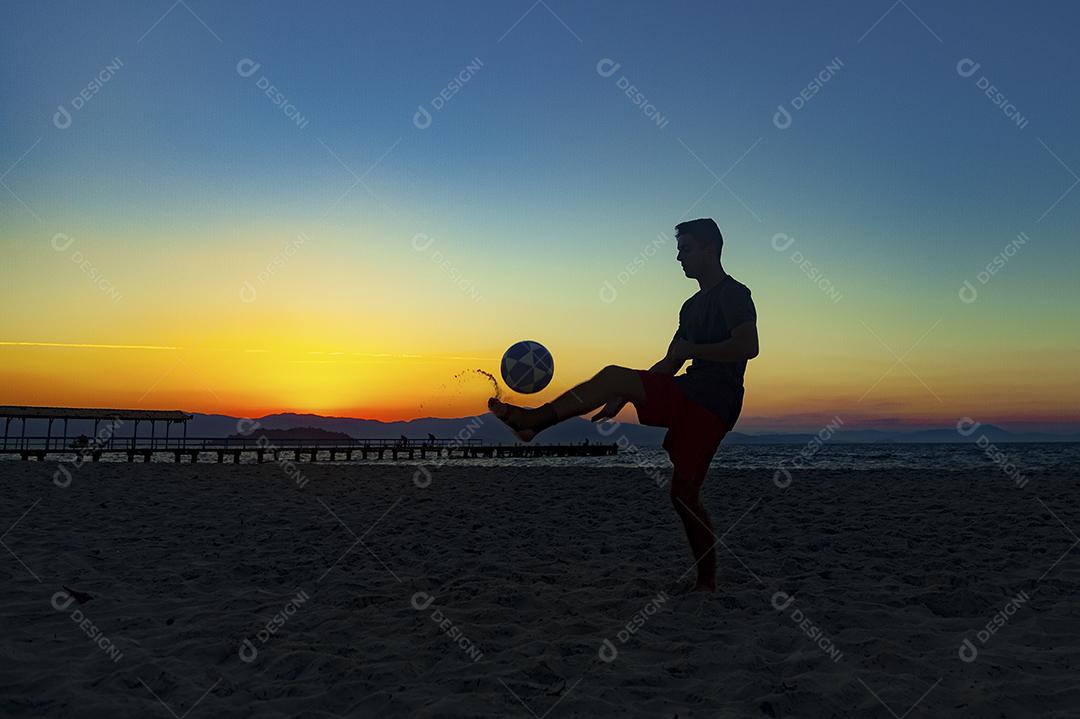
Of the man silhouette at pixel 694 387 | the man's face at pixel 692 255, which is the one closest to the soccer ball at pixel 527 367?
the man silhouette at pixel 694 387

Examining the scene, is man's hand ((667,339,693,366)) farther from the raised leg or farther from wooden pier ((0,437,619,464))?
wooden pier ((0,437,619,464))

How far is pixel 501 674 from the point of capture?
3.38 m

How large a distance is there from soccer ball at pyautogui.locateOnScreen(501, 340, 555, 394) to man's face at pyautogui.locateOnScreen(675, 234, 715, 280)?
208 cm

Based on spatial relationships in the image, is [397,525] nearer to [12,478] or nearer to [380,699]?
[380,699]

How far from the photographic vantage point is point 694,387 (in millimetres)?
4676

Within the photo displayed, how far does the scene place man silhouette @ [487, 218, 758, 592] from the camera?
420 centimetres

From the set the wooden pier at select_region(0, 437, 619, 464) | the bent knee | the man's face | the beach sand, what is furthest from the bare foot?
the wooden pier at select_region(0, 437, 619, 464)

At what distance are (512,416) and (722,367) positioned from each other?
1.51 metres

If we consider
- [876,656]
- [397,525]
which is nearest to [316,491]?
[397,525]

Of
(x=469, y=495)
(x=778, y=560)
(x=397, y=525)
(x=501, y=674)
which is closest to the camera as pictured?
(x=501, y=674)

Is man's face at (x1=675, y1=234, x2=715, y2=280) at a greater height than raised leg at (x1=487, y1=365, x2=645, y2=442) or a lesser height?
greater

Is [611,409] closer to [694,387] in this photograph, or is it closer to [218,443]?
[694,387]

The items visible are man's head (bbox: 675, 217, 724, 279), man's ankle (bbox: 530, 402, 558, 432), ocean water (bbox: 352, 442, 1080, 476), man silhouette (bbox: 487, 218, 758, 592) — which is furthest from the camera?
ocean water (bbox: 352, 442, 1080, 476)

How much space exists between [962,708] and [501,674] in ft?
6.57
